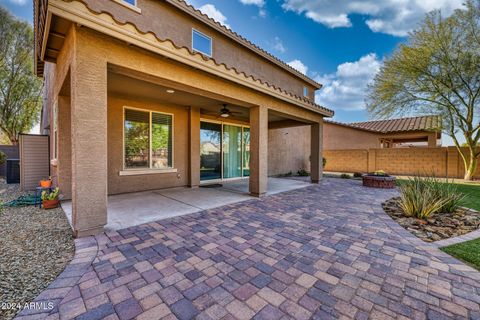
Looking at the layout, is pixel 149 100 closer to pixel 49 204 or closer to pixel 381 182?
pixel 49 204

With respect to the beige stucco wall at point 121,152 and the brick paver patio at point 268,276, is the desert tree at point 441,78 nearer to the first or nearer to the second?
the brick paver patio at point 268,276

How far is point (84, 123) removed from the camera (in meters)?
3.37

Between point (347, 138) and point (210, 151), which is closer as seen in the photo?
point (210, 151)

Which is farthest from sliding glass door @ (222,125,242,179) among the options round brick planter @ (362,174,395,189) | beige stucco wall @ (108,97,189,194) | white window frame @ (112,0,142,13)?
round brick planter @ (362,174,395,189)

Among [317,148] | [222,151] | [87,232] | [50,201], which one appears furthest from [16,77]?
[317,148]

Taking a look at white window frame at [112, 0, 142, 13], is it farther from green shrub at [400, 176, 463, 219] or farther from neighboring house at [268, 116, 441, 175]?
green shrub at [400, 176, 463, 219]

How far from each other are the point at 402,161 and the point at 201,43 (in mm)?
14581

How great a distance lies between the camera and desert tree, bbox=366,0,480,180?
976cm

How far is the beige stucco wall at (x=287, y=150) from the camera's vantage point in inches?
504

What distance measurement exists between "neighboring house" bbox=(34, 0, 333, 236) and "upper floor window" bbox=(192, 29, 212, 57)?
1.8 inches

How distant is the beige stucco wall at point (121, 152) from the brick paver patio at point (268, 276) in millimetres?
3493

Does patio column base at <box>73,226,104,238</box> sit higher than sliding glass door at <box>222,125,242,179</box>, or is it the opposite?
sliding glass door at <box>222,125,242,179</box>

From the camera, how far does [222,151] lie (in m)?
10.1

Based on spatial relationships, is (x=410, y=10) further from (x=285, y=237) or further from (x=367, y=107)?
(x=285, y=237)
